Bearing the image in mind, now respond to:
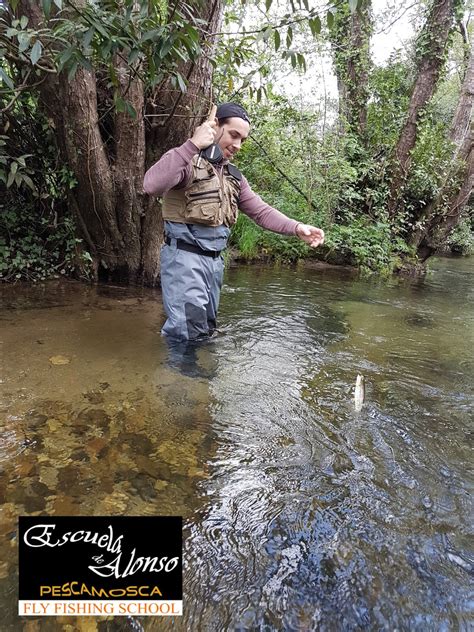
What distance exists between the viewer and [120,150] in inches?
190

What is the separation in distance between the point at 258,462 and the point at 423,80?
11.0 metres

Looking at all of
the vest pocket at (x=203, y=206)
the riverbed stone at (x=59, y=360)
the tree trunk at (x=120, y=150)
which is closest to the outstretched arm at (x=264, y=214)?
the vest pocket at (x=203, y=206)

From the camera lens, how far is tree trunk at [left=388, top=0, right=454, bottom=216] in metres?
9.66

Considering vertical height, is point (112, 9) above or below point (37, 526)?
above

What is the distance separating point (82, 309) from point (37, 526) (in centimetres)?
312

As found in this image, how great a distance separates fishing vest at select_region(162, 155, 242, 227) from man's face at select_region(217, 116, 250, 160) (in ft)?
0.59

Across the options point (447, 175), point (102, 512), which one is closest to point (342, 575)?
point (102, 512)

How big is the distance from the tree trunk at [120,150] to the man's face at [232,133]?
4.80ft

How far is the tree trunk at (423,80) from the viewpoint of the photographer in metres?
9.66

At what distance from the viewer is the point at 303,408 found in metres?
2.75

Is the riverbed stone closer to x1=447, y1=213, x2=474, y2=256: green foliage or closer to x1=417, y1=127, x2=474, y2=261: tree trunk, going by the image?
x1=417, y1=127, x2=474, y2=261: tree trunk

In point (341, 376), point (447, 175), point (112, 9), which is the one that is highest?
point (112, 9)

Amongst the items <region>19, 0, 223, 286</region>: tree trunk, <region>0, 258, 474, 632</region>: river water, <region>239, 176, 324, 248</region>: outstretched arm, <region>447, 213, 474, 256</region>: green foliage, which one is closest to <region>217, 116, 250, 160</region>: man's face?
<region>239, 176, 324, 248</region>: outstretched arm

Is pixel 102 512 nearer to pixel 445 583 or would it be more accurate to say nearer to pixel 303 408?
pixel 445 583
